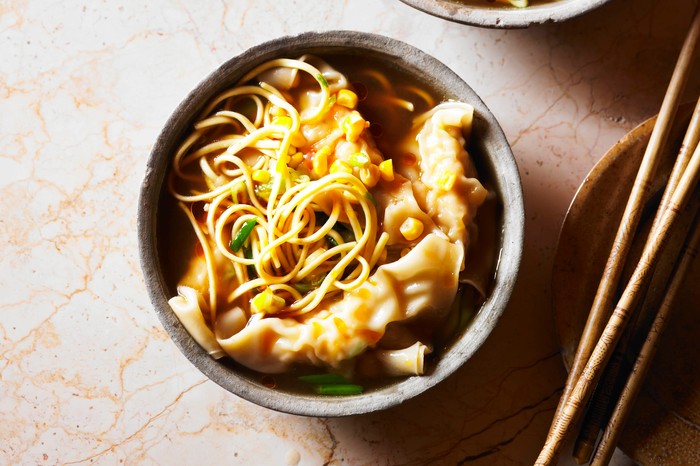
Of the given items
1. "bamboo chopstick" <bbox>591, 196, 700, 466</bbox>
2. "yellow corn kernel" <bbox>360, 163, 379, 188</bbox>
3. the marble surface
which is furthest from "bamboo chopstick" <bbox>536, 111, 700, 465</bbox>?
"yellow corn kernel" <bbox>360, 163, 379, 188</bbox>

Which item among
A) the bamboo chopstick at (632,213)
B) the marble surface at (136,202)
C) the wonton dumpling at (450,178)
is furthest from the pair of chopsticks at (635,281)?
the wonton dumpling at (450,178)

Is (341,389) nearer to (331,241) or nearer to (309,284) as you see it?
(309,284)

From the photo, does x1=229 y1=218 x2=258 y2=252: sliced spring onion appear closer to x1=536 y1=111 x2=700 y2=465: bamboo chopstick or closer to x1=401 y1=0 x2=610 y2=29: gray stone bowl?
x1=401 y1=0 x2=610 y2=29: gray stone bowl

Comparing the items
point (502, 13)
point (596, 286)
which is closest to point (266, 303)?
point (596, 286)

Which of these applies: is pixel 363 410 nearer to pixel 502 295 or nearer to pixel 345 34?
pixel 502 295

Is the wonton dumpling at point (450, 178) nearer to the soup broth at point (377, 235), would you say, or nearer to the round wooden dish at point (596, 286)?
the soup broth at point (377, 235)

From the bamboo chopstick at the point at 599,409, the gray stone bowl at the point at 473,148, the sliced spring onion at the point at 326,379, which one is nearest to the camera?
the gray stone bowl at the point at 473,148
